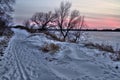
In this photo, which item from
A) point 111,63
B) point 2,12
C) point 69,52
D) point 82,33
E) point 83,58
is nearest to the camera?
point 111,63

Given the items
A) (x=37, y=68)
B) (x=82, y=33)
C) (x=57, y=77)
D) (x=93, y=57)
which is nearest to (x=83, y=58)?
(x=93, y=57)

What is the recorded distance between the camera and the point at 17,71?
9578mm

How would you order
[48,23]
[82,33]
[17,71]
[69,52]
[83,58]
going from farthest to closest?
[48,23] → [82,33] → [69,52] → [83,58] → [17,71]

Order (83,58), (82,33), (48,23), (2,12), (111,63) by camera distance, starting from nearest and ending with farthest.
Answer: (111,63), (83,58), (2,12), (82,33), (48,23)

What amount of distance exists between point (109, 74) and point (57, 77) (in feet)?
6.62

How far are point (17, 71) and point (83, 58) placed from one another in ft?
12.9

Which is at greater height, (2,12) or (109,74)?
(2,12)

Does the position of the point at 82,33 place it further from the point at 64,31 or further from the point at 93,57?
the point at 93,57

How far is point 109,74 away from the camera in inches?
334

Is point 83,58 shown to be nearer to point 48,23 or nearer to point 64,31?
point 64,31

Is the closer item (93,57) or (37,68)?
(37,68)

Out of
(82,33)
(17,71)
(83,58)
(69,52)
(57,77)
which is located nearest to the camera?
(57,77)

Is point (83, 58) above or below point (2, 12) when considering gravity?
below

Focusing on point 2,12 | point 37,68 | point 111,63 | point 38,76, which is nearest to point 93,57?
point 111,63
